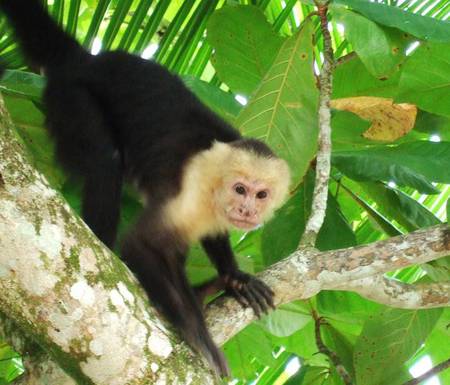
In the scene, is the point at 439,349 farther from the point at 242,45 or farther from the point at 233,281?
the point at 242,45

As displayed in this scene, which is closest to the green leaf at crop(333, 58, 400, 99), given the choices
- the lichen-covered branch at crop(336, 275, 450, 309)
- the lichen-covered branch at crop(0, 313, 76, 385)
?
the lichen-covered branch at crop(336, 275, 450, 309)

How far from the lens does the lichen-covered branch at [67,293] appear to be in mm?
1583

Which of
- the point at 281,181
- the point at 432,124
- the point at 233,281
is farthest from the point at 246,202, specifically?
the point at 432,124

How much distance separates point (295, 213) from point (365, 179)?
1.17 ft

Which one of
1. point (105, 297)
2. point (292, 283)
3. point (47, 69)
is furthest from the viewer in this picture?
point (47, 69)

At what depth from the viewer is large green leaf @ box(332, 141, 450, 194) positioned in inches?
95.9

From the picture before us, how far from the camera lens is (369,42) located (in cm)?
237

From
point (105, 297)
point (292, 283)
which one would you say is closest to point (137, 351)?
point (105, 297)

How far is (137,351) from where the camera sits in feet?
5.49

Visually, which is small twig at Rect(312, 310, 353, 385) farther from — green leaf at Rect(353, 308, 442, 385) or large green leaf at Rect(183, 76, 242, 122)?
large green leaf at Rect(183, 76, 242, 122)

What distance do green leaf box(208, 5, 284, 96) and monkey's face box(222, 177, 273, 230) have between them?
40cm

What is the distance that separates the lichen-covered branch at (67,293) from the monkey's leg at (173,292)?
7.1 inches

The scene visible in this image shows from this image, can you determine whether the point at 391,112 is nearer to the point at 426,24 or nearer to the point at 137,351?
the point at 426,24

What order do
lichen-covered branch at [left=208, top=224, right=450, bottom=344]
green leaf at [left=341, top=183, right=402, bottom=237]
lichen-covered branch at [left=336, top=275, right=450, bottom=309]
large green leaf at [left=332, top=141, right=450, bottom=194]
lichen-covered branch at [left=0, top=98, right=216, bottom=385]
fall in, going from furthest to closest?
green leaf at [left=341, top=183, right=402, bottom=237]
large green leaf at [left=332, top=141, right=450, bottom=194]
lichen-covered branch at [left=336, top=275, right=450, bottom=309]
lichen-covered branch at [left=208, top=224, right=450, bottom=344]
lichen-covered branch at [left=0, top=98, right=216, bottom=385]
